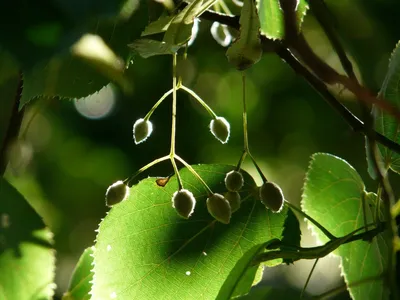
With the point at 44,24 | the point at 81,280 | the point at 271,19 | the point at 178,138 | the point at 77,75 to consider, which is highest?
the point at 44,24

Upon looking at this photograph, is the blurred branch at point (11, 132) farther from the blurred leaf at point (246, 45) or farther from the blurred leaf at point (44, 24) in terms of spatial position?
the blurred leaf at point (44, 24)

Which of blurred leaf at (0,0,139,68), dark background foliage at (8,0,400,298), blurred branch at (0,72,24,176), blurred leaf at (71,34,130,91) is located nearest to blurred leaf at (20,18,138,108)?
blurred leaf at (71,34,130,91)

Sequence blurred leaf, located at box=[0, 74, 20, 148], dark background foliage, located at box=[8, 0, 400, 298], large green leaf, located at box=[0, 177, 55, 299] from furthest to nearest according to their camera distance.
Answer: dark background foliage, located at box=[8, 0, 400, 298] → blurred leaf, located at box=[0, 74, 20, 148] → large green leaf, located at box=[0, 177, 55, 299]

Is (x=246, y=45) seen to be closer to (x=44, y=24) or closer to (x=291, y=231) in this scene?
(x=291, y=231)

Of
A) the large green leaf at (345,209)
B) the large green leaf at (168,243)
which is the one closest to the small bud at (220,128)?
the large green leaf at (168,243)

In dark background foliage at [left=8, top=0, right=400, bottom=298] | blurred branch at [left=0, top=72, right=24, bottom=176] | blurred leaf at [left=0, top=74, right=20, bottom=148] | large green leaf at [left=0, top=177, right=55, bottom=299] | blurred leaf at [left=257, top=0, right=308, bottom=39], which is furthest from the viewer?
dark background foliage at [left=8, top=0, right=400, bottom=298]

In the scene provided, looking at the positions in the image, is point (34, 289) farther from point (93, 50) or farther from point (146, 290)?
point (93, 50)

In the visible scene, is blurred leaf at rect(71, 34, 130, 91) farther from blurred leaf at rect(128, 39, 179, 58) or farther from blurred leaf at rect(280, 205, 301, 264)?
blurred leaf at rect(280, 205, 301, 264)

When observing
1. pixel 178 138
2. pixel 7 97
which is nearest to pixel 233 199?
pixel 7 97
